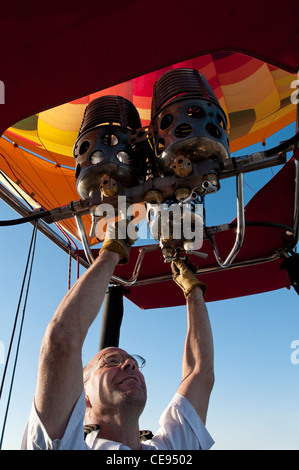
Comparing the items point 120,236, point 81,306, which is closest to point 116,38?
point 120,236

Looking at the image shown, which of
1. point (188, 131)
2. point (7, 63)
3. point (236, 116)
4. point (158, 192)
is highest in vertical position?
point (236, 116)

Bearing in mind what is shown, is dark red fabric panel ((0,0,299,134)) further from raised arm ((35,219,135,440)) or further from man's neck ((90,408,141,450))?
man's neck ((90,408,141,450))

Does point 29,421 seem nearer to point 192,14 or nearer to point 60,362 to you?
point 60,362

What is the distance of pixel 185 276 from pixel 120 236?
1.15 ft

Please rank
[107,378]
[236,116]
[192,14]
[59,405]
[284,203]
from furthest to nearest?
1. [236,116]
2. [284,203]
3. [107,378]
4. [192,14]
5. [59,405]

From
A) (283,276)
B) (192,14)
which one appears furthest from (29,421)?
(283,276)

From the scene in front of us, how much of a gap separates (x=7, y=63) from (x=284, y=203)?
4.35ft

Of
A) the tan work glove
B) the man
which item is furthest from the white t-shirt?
the tan work glove

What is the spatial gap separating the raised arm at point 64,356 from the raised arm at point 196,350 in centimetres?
46

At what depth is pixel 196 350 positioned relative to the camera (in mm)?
1209

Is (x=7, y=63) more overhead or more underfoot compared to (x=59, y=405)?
more overhead

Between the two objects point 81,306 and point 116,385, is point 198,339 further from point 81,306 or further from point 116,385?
point 81,306

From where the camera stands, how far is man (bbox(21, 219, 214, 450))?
27.5 inches

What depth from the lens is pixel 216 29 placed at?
1002 millimetres
